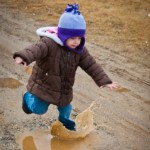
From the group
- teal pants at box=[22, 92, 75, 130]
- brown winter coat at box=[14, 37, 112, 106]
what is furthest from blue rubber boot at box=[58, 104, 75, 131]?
brown winter coat at box=[14, 37, 112, 106]

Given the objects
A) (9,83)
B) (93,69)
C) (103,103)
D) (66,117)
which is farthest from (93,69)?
(9,83)

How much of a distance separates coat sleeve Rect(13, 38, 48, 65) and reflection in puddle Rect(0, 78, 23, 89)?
6.20ft

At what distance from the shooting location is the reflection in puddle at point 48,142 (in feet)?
13.9

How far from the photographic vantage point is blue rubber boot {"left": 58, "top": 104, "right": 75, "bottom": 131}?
4.26 meters

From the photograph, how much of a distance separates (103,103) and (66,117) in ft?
3.88

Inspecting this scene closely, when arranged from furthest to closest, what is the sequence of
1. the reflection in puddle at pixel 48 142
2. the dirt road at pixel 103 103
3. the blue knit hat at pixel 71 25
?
1. the dirt road at pixel 103 103
2. the reflection in puddle at pixel 48 142
3. the blue knit hat at pixel 71 25

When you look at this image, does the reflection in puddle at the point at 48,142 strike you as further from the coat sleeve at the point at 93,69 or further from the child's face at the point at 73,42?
the child's face at the point at 73,42

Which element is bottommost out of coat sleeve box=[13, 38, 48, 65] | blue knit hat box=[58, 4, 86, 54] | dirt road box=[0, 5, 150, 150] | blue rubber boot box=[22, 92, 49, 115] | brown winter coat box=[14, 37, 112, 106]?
dirt road box=[0, 5, 150, 150]

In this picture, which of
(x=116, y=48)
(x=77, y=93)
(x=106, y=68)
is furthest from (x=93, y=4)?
(x=77, y=93)

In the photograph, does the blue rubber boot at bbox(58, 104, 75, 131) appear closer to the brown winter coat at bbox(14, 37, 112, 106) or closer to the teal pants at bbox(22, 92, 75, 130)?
the teal pants at bbox(22, 92, 75, 130)

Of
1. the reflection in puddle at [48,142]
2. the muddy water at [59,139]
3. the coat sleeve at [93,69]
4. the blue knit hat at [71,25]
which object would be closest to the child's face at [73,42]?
the blue knit hat at [71,25]

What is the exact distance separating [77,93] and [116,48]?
2.39 meters

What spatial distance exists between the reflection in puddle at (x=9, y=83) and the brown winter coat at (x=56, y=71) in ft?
5.33

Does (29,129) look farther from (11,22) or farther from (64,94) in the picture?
(11,22)
